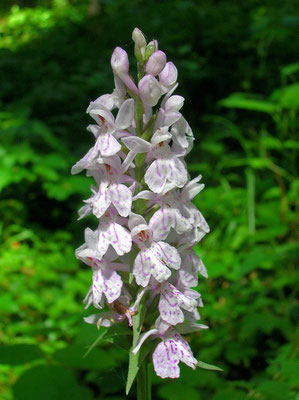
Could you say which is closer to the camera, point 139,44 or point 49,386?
point 139,44

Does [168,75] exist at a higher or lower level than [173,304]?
higher

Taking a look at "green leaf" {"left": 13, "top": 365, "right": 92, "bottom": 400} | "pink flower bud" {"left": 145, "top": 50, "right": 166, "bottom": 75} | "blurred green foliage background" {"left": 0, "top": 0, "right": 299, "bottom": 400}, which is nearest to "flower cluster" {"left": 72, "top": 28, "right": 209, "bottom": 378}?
"pink flower bud" {"left": 145, "top": 50, "right": 166, "bottom": 75}

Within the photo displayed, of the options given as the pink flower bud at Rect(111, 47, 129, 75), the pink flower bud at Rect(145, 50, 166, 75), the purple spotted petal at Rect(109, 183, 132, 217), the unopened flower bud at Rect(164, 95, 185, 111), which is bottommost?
the purple spotted petal at Rect(109, 183, 132, 217)

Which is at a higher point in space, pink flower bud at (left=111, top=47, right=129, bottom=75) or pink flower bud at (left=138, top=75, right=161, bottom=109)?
pink flower bud at (left=111, top=47, right=129, bottom=75)

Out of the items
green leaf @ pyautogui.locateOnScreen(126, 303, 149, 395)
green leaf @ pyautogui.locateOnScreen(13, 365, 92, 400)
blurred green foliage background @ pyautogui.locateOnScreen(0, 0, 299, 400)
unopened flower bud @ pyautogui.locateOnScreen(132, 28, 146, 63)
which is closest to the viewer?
green leaf @ pyautogui.locateOnScreen(126, 303, 149, 395)

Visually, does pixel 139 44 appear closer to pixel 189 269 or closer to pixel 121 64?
pixel 121 64

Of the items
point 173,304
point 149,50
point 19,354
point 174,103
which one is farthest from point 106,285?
point 19,354

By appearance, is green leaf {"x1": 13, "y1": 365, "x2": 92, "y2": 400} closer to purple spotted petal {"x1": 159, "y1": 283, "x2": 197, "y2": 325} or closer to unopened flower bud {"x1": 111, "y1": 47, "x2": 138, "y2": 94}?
purple spotted petal {"x1": 159, "y1": 283, "x2": 197, "y2": 325}
